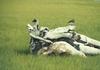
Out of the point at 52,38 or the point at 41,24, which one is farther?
the point at 41,24

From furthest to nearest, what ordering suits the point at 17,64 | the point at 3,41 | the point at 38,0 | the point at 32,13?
the point at 38,0 < the point at 32,13 < the point at 3,41 < the point at 17,64

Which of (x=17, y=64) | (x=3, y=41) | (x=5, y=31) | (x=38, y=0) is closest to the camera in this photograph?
(x=17, y=64)

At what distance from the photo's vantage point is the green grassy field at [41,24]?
360cm

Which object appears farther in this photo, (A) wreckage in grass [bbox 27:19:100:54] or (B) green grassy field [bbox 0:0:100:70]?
(A) wreckage in grass [bbox 27:19:100:54]

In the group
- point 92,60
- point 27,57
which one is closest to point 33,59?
point 27,57

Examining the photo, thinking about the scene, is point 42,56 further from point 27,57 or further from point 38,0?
point 38,0

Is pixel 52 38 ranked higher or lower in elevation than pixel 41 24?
higher

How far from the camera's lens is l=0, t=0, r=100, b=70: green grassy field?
11.8 ft

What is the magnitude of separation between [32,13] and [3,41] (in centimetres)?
254

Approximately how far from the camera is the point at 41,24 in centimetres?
608

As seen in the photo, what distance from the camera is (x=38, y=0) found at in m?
8.45

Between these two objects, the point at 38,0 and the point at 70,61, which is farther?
the point at 38,0

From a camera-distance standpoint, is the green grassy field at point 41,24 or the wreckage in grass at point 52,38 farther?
the wreckage in grass at point 52,38

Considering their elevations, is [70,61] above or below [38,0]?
above
